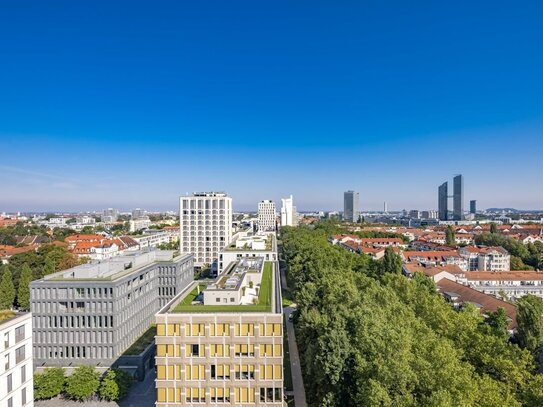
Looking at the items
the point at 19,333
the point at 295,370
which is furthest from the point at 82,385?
the point at 295,370

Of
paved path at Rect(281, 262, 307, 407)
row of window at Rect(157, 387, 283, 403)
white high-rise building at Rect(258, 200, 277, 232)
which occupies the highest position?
white high-rise building at Rect(258, 200, 277, 232)

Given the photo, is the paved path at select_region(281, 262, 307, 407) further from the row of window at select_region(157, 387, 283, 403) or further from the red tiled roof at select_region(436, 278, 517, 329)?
the red tiled roof at select_region(436, 278, 517, 329)

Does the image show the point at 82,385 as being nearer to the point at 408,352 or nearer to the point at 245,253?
the point at 408,352

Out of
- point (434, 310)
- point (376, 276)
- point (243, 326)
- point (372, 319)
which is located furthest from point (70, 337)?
point (376, 276)

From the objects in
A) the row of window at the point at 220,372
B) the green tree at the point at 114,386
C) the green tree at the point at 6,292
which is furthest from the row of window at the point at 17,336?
the green tree at the point at 6,292

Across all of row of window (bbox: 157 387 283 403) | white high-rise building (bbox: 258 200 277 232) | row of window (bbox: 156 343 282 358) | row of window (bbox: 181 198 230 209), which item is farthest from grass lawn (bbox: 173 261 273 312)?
white high-rise building (bbox: 258 200 277 232)

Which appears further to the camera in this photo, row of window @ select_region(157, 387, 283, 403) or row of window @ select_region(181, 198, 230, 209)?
row of window @ select_region(181, 198, 230, 209)

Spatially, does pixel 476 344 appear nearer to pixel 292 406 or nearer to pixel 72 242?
pixel 292 406

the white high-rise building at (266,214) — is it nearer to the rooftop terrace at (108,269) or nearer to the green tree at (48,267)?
the green tree at (48,267)
